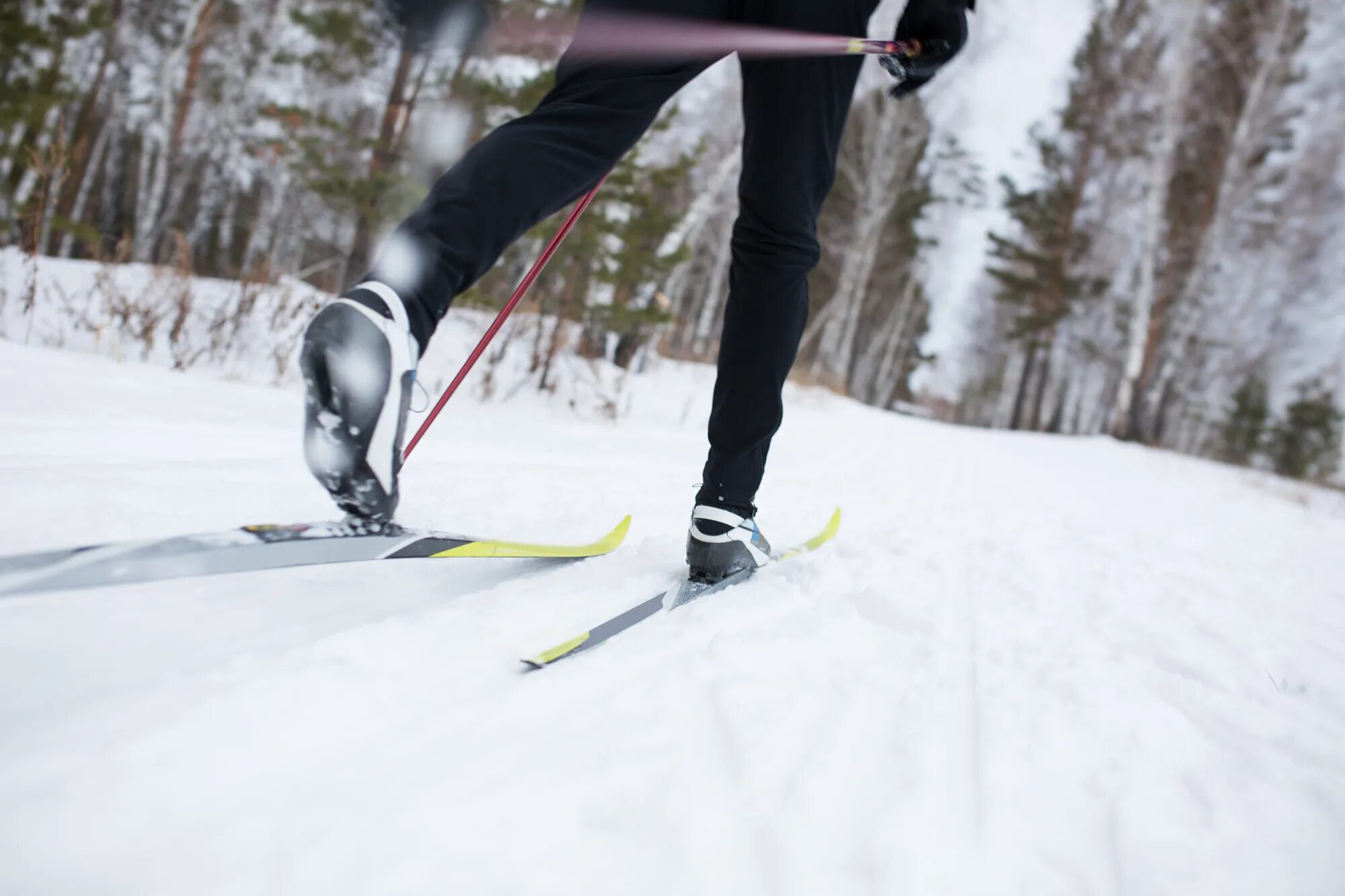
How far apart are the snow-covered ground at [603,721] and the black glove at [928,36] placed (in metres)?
0.95

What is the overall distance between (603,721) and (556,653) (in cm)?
13

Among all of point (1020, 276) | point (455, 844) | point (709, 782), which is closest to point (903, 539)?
point (709, 782)

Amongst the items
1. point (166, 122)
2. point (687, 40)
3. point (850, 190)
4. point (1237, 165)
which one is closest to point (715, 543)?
point (687, 40)

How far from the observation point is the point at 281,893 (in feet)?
1.56

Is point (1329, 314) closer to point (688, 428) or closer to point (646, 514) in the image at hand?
point (688, 428)

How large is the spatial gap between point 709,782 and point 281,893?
37 centimetres

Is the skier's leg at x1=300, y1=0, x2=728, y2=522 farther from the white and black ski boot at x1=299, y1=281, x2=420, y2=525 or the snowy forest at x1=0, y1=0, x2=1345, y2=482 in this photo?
the snowy forest at x1=0, y1=0, x2=1345, y2=482

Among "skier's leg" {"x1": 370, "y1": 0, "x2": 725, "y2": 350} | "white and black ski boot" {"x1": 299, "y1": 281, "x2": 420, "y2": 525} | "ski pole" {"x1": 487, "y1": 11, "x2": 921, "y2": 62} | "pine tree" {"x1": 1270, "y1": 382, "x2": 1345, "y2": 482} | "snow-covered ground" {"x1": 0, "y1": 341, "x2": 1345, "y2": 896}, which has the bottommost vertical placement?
"snow-covered ground" {"x1": 0, "y1": 341, "x2": 1345, "y2": 896}

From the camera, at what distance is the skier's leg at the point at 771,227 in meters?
1.16

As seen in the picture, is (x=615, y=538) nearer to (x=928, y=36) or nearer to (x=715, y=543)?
(x=715, y=543)

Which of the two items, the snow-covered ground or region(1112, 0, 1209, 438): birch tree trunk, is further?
region(1112, 0, 1209, 438): birch tree trunk

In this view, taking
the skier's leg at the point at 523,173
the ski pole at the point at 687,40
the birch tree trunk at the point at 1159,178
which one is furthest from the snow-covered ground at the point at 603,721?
the birch tree trunk at the point at 1159,178

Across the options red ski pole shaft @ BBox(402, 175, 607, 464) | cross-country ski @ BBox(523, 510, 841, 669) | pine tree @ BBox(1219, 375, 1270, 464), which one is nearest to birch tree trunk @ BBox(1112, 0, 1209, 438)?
cross-country ski @ BBox(523, 510, 841, 669)

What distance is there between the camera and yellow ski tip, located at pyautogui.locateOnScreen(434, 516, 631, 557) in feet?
3.55
